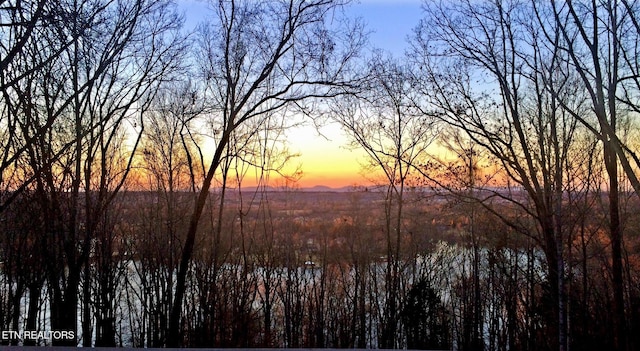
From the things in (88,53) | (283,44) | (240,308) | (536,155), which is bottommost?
(240,308)

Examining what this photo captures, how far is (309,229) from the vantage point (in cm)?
664

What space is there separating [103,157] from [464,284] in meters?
5.57

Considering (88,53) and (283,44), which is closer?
(88,53)

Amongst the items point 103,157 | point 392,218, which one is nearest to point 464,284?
point 392,218

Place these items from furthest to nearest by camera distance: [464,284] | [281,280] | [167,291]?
[464,284], [281,280], [167,291]

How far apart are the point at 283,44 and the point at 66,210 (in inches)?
118

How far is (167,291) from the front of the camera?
5914 mm

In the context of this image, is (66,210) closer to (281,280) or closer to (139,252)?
(139,252)

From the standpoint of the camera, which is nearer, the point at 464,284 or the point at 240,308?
the point at 240,308

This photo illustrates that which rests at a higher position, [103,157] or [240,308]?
[103,157]

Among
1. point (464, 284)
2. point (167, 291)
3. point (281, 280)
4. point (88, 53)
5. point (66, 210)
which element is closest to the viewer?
point (88, 53)

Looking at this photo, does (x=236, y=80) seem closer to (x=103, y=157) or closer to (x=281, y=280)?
(x=103, y=157)

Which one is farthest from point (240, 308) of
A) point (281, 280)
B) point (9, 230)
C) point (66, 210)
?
point (9, 230)

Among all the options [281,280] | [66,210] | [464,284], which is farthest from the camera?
[464,284]
